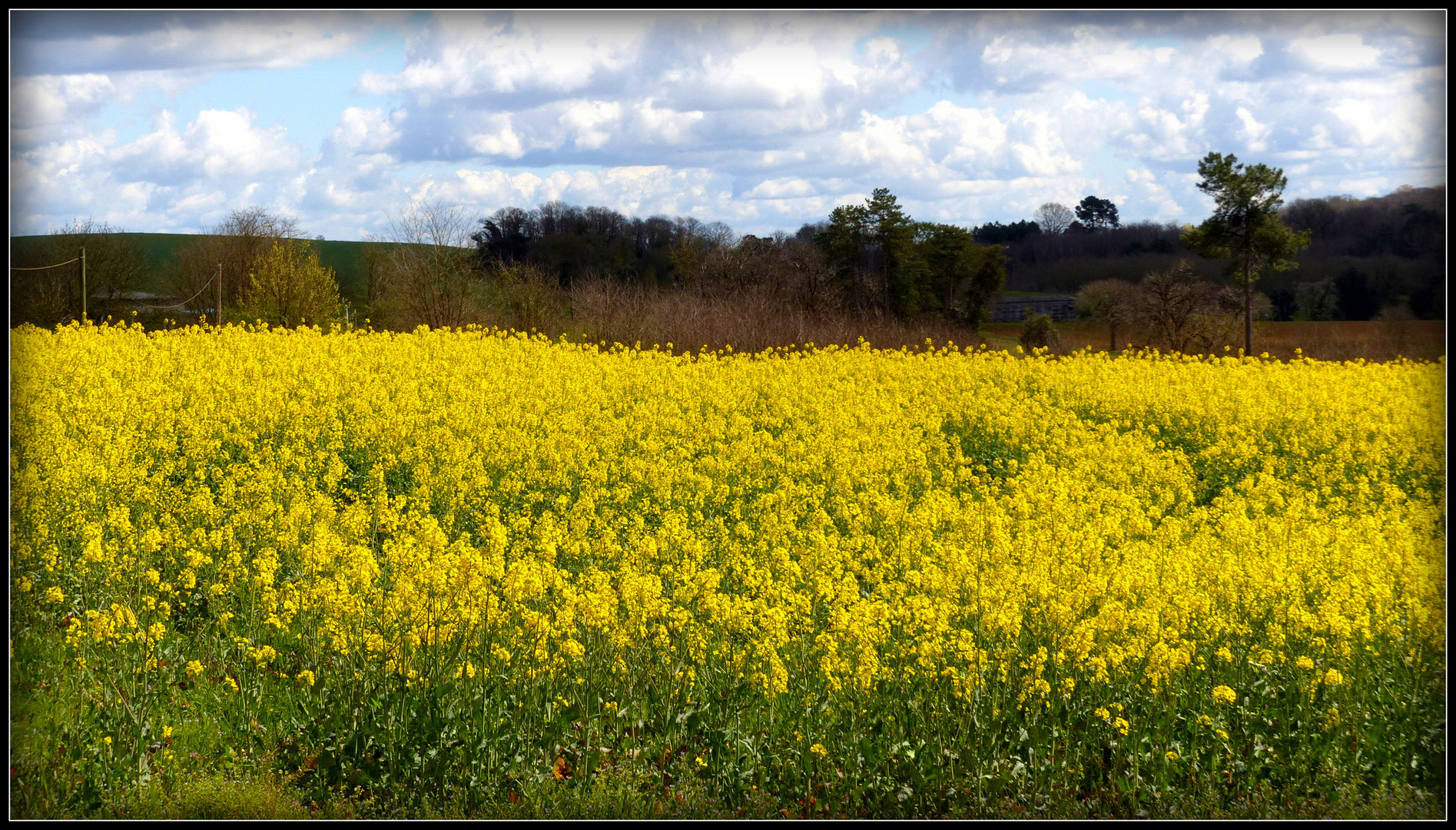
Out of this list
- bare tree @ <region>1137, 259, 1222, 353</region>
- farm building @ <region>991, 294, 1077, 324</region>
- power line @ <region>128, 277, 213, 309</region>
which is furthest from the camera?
farm building @ <region>991, 294, 1077, 324</region>

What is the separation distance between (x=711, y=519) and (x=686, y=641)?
2311mm

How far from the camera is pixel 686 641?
4754mm

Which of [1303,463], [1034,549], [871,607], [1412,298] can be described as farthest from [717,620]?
[1303,463]

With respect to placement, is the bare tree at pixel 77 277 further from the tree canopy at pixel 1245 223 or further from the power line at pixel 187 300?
the tree canopy at pixel 1245 223

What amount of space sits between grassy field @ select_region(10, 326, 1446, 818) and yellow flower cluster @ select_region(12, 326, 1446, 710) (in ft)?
0.12

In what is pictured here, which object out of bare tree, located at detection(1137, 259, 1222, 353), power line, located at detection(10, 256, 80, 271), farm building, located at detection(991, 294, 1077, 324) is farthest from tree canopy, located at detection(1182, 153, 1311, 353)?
power line, located at detection(10, 256, 80, 271)

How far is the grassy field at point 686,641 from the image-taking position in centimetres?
406

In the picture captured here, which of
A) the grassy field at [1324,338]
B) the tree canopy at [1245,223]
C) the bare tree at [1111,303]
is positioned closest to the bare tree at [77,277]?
the grassy field at [1324,338]

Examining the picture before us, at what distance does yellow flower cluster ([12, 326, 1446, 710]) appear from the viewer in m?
4.70

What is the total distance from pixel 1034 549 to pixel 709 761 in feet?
7.52

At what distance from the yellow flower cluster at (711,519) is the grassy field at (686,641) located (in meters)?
0.04

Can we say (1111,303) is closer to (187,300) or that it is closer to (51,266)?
(51,266)

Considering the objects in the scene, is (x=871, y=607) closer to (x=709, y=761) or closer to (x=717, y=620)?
(x=717, y=620)

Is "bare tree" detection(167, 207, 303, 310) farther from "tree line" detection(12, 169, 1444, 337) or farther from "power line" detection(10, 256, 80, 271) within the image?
"power line" detection(10, 256, 80, 271)
